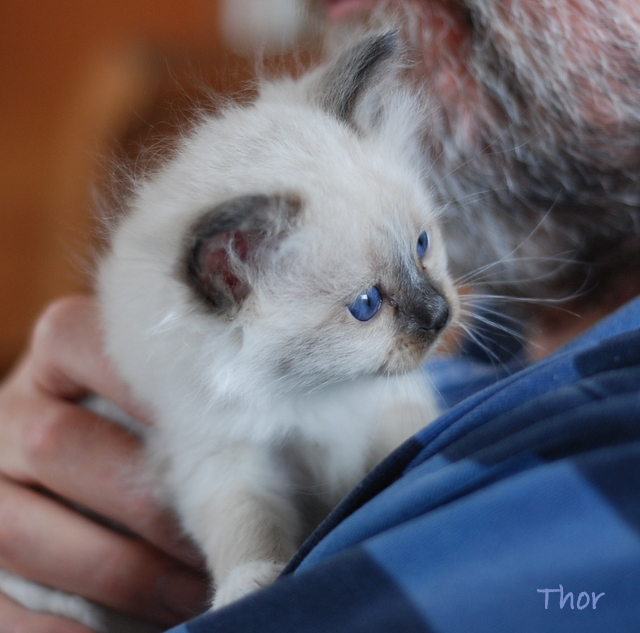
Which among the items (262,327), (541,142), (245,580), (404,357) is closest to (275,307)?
(262,327)

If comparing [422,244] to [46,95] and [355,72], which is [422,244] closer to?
[355,72]

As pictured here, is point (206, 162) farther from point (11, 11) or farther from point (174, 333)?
point (11, 11)

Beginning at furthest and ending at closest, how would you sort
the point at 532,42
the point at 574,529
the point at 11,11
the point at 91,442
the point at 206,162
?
the point at 11,11
the point at 91,442
the point at 532,42
the point at 206,162
the point at 574,529

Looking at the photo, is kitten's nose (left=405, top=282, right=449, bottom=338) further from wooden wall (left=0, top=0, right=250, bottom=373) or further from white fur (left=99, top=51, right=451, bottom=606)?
wooden wall (left=0, top=0, right=250, bottom=373)

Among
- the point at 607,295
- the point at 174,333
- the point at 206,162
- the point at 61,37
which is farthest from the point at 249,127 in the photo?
the point at 61,37

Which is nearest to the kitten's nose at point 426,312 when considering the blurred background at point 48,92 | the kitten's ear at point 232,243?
the kitten's ear at point 232,243

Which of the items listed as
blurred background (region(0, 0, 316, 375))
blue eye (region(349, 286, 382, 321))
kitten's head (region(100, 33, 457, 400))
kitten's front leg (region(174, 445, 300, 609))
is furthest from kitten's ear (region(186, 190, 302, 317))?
blurred background (region(0, 0, 316, 375))

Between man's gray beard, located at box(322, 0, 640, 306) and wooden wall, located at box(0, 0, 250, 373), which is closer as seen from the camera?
man's gray beard, located at box(322, 0, 640, 306)
